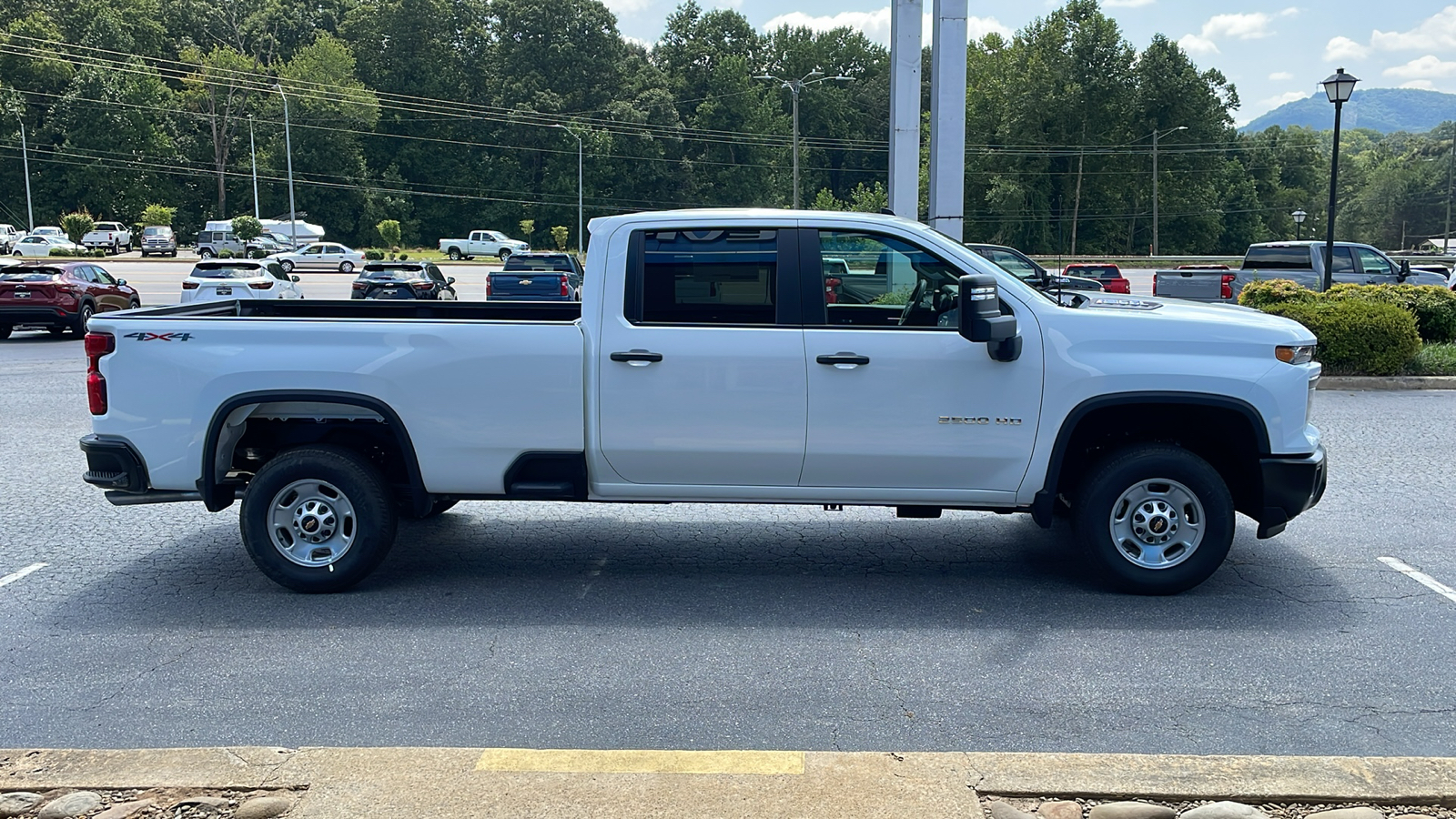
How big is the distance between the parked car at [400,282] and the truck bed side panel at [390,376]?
19.1m

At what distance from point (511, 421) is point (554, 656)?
4.27ft

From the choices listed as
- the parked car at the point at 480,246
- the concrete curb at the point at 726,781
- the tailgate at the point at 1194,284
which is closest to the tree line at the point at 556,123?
the parked car at the point at 480,246

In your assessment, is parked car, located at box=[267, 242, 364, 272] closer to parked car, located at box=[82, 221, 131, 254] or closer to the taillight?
parked car, located at box=[82, 221, 131, 254]

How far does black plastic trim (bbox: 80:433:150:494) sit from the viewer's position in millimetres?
5996

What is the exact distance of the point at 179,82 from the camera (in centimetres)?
10138

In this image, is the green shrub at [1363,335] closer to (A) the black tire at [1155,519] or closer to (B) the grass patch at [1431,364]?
(B) the grass patch at [1431,364]

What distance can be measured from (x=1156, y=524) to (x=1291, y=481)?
0.68 m

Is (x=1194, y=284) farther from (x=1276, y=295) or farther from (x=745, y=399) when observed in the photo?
(x=745, y=399)

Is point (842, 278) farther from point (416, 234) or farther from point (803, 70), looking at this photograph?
point (803, 70)

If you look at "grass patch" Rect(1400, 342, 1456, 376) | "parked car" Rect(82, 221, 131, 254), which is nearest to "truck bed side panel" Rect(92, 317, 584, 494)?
"grass patch" Rect(1400, 342, 1456, 376)

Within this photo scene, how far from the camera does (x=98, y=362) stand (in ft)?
19.7

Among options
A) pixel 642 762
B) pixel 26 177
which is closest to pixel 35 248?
pixel 26 177

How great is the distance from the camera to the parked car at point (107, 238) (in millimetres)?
69312

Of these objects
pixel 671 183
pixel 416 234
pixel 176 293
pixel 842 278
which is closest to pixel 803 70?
pixel 671 183
